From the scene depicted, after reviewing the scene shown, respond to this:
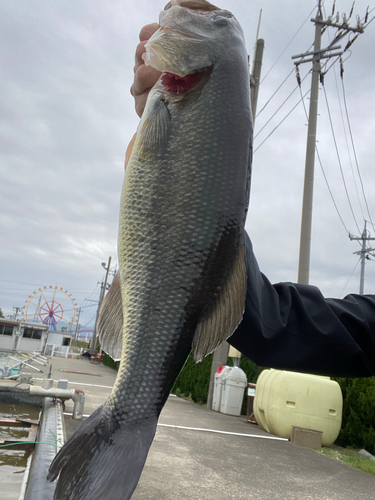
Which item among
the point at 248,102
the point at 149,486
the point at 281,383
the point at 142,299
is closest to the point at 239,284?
the point at 142,299

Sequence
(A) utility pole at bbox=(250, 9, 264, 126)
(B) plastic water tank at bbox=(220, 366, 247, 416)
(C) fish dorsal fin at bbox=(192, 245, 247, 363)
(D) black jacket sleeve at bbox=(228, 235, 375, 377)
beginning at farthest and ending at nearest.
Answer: (A) utility pole at bbox=(250, 9, 264, 126) < (B) plastic water tank at bbox=(220, 366, 247, 416) < (D) black jacket sleeve at bbox=(228, 235, 375, 377) < (C) fish dorsal fin at bbox=(192, 245, 247, 363)

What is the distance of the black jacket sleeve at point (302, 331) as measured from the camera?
1549mm

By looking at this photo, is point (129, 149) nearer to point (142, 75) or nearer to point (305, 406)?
point (142, 75)

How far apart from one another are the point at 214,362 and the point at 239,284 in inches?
359

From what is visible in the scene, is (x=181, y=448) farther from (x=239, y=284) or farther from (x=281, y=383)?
(x=239, y=284)

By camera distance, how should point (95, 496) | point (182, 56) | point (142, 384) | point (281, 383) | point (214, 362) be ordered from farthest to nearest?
point (214, 362)
point (281, 383)
point (182, 56)
point (142, 384)
point (95, 496)

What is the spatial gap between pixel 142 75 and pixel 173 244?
28.0 inches

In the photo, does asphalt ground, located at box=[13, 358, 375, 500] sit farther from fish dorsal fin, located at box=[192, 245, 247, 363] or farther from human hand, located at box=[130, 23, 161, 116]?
human hand, located at box=[130, 23, 161, 116]

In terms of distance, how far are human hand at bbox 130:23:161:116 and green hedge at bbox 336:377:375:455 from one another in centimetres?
659

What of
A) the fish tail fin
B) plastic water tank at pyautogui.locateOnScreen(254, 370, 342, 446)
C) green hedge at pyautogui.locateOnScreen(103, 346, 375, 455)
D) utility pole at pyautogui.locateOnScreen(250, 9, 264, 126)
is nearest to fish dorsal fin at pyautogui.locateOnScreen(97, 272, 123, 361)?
the fish tail fin

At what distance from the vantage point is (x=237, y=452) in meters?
5.18

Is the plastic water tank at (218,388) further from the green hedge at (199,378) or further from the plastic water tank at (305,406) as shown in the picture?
the plastic water tank at (305,406)

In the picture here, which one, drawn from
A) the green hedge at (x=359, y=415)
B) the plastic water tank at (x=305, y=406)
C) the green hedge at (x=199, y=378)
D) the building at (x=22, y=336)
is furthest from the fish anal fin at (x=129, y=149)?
the building at (x=22, y=336)

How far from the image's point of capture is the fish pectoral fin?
1.31 m
